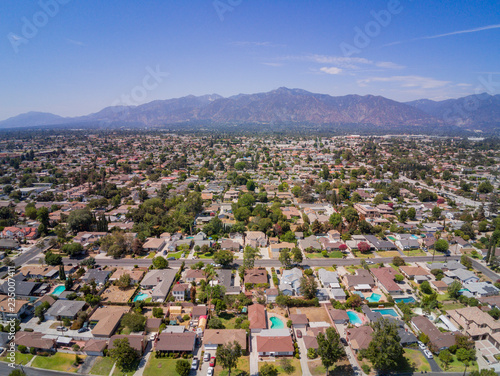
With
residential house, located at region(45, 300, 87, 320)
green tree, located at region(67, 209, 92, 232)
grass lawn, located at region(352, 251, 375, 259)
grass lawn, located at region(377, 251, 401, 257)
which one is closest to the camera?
residential house, located at region(45, 300, 87, 320)

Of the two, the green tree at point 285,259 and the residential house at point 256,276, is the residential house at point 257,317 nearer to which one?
the residential house at point 256,276

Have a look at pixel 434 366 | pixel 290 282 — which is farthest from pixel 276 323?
pixel 434 366

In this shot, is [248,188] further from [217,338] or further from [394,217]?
[217,338]

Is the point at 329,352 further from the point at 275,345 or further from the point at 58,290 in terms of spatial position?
the point at 58,290

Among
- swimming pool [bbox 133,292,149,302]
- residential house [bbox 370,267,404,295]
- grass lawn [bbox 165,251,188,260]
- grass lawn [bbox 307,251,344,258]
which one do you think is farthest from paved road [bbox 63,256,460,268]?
swimming pool [bbox 133,292,149,302]

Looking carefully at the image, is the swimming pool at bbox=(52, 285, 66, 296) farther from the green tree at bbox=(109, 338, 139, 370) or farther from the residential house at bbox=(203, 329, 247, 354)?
the residential house at bbox=(203, 329, 247, 354)
